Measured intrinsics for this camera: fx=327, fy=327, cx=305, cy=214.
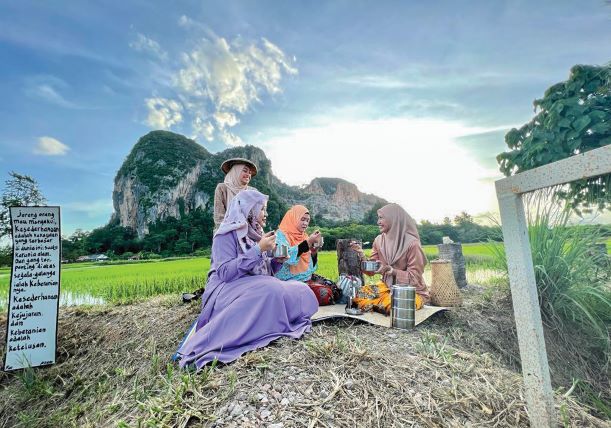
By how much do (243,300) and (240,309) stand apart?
0.27 ft

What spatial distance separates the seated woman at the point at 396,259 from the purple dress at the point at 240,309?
118 cm

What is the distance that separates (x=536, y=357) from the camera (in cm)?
170

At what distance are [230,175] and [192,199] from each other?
46.3 meters

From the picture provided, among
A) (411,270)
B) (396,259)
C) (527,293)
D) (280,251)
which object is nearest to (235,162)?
(280,251)

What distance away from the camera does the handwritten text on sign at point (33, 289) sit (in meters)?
4.14

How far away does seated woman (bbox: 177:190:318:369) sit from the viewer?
280cm

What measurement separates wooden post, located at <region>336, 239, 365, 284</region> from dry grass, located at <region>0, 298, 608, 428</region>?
1368 millimetres

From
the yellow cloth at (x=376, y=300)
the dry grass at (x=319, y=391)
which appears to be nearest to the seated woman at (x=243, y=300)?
the dry grass at (x=319, y=391)

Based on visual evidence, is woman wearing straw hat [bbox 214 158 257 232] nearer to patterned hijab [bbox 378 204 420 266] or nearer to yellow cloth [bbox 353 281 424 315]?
patterned hijab [bbox 378 204 420 266]

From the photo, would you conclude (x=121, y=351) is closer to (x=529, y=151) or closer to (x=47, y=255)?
(x=47, y=255)

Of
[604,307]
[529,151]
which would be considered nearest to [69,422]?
[604,307]

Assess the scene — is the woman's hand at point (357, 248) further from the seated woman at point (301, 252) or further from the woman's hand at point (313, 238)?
the woman's hand at point (313, 238)

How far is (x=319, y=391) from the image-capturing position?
2.18 m

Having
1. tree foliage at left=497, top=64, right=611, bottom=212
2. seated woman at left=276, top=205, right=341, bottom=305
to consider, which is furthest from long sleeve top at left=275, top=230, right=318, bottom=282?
tree foliage at left=497, top=64, right=611, bottom=212
